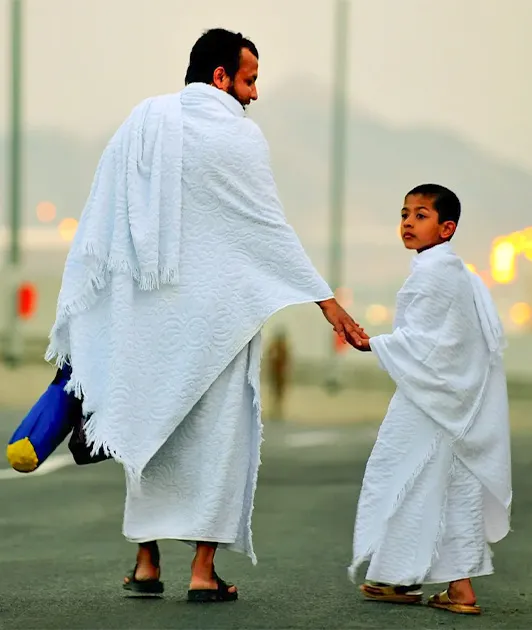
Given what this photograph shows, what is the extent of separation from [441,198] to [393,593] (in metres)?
1.38

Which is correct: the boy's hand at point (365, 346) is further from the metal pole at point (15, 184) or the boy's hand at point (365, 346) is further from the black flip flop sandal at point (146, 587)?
the metal pole at point (15, 184)

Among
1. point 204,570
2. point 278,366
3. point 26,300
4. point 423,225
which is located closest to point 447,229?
point 423,225

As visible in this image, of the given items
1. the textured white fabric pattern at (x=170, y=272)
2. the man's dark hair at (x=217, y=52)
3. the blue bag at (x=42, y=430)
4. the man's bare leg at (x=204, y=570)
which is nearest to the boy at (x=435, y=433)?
the textured white fabric pattern at (x=170, y=272)

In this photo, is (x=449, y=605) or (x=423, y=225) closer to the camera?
(x=449, y=605)

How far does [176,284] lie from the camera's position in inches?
263

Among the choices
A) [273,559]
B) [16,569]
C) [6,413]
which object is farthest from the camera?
[6,413]

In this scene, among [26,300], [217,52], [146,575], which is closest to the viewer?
[146,575]

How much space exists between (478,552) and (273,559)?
1.66 metres

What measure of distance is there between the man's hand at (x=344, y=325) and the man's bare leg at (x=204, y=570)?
855 mm

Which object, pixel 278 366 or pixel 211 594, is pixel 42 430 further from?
pixel 278 366

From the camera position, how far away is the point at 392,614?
6.33 meters

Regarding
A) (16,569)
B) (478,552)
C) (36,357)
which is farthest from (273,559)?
(36,357)

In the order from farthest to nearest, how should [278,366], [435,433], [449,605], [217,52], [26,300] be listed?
1. [26,300]
2. [278,366]
3. [217,52]
4. [435,433]
5. [449,605]

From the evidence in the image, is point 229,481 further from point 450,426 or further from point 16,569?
point 16,569
